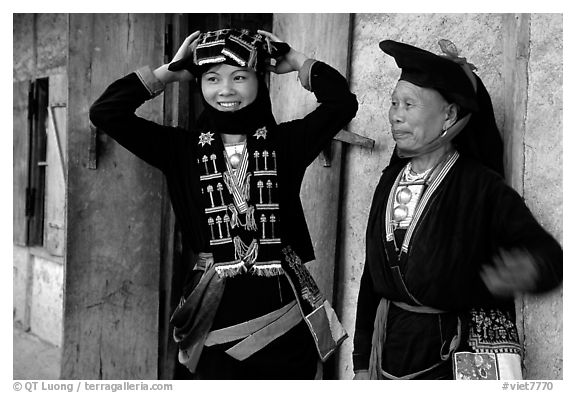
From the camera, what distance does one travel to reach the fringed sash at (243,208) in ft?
7.77

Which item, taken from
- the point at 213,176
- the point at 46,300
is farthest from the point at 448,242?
the point at 46,300

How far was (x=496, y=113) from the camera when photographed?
2506 millimetres

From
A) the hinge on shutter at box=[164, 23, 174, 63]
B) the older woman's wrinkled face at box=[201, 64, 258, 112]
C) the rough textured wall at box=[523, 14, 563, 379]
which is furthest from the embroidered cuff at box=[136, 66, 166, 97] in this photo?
the rough textured wall at box=[523, 14, 563, 379]

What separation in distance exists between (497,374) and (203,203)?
3.92 feet

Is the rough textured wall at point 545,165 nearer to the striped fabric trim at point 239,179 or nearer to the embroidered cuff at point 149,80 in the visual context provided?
the striped fabric trim at point 239,179

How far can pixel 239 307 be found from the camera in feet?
7.76

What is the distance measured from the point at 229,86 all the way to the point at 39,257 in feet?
11.0

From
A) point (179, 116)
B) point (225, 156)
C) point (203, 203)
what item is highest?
point (179, 116)

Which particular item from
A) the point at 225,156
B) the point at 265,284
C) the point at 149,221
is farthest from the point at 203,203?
the point at 149,221

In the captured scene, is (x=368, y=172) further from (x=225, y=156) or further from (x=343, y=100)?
(x=225, y=156)

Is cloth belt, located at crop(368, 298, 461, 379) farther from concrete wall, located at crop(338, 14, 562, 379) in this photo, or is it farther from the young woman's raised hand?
the young woman's raised hand

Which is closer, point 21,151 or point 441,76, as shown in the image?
point 441,76

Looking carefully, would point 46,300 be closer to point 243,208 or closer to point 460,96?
point 243,208

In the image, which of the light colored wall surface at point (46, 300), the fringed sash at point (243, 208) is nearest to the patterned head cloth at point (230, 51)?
the fringed sash at point (243, 208)
